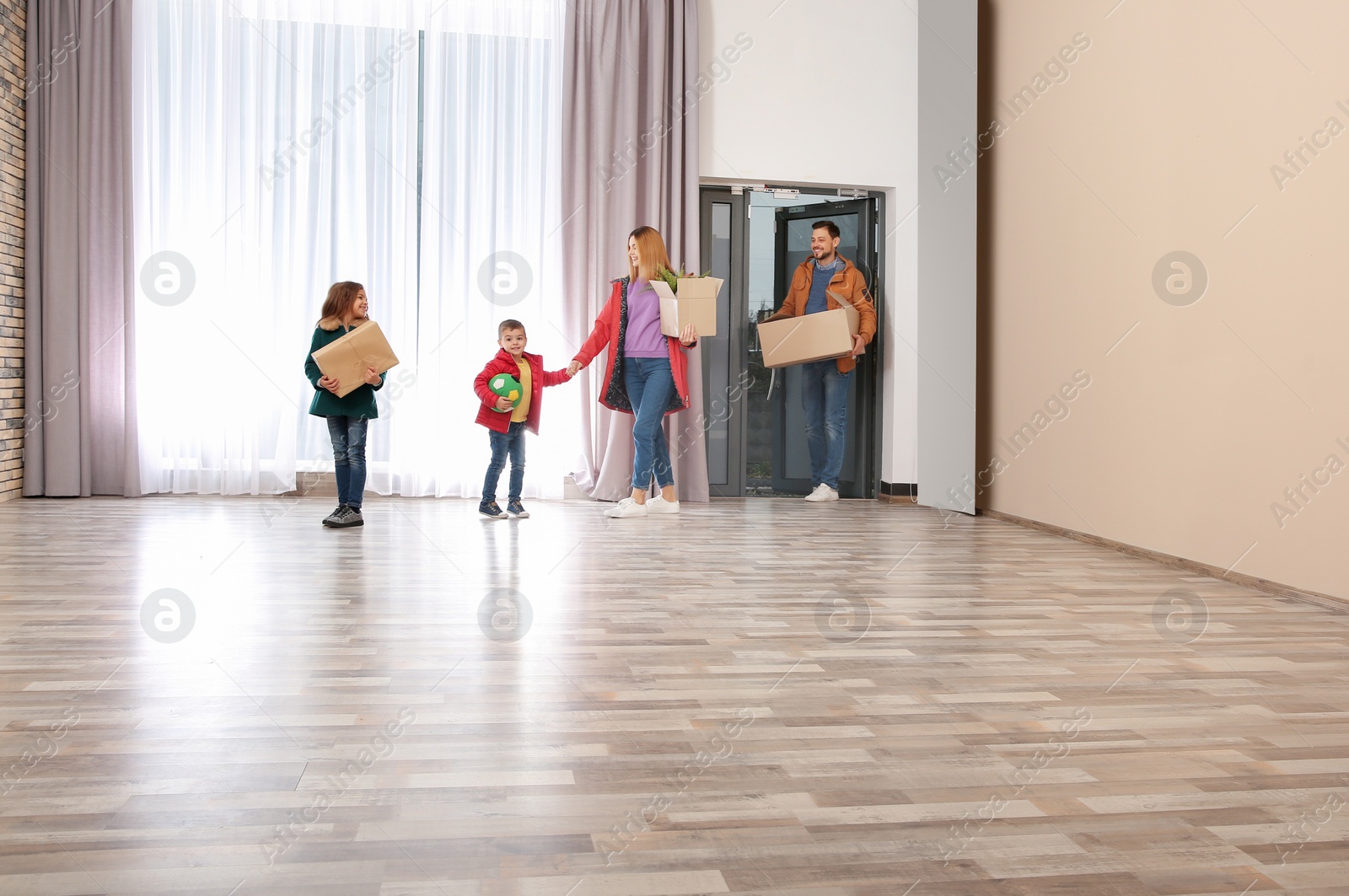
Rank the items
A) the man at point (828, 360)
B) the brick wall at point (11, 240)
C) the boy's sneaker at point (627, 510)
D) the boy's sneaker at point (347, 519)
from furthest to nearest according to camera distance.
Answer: the man at point (828, 360), the brick wall at point (11, 240), the boy's sneaker at point (627, 510), the boy's sneaker at point (347, 519)

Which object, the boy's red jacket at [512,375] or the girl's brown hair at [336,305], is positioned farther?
the boy's red jacket at [512,375]

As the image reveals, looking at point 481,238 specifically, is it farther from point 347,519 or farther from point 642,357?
point 347,519

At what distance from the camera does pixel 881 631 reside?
239 cm

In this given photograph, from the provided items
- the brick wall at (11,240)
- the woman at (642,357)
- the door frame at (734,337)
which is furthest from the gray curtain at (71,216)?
the door frame at (734,337)

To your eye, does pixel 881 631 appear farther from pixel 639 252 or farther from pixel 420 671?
pixel 639 252

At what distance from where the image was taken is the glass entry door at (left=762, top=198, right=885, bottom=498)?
5.76 metres

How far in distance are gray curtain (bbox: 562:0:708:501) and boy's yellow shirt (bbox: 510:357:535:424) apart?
2.11 ft

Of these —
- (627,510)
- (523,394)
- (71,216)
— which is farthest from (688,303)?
(71,216)

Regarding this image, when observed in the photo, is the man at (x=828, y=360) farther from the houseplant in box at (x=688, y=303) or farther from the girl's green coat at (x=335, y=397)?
the girl's green coat at (x=335, y=397)

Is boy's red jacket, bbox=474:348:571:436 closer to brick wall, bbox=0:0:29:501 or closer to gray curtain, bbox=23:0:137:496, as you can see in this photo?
gray curtain, bbox=23:0:137:496

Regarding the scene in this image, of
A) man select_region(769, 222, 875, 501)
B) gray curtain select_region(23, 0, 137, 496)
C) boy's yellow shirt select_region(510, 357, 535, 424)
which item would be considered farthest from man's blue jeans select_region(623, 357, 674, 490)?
gray curtain select_region(23, 0, 137, 496)

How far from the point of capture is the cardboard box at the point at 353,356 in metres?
4.21

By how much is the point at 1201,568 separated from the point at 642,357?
2497 millimetres

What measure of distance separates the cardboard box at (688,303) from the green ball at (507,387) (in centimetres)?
75
